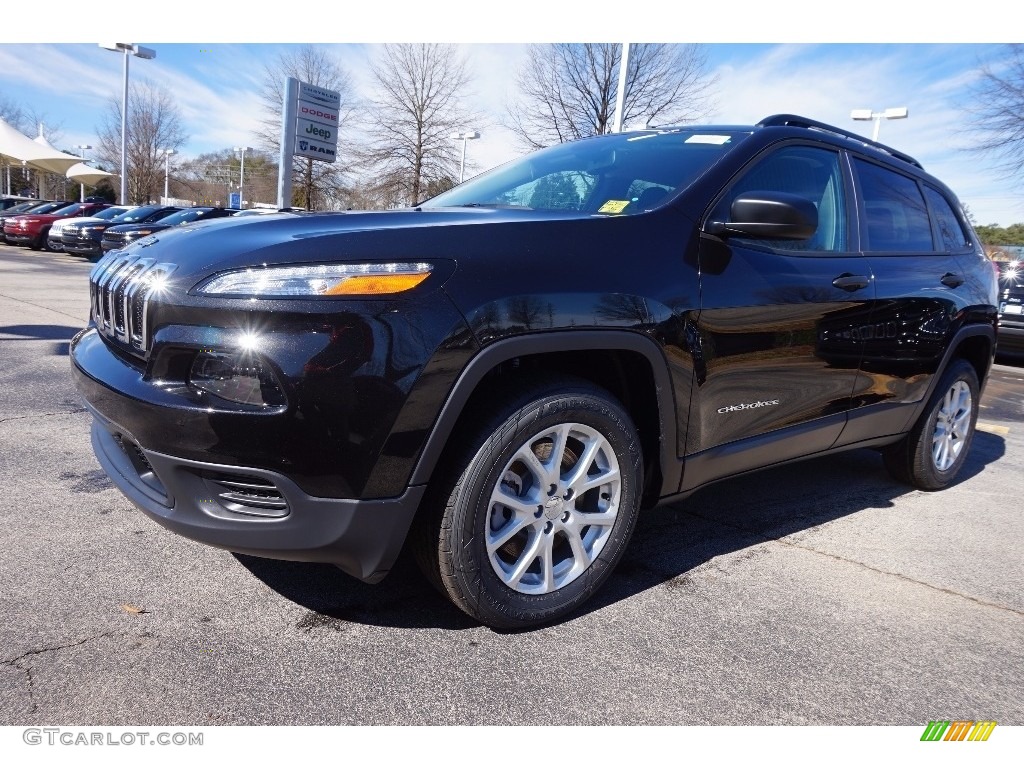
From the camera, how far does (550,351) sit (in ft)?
7.19

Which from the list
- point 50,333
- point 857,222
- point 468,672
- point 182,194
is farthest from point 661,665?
point 182,194

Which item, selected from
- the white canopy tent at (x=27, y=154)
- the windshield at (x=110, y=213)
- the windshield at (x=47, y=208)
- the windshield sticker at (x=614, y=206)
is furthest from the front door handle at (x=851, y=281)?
the white canopy tent at (x=27, y=154)

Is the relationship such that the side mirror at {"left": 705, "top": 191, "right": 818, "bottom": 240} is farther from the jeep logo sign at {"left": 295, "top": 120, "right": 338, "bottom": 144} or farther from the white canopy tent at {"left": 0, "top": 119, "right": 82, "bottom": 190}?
the white canopy tent at {"left": 0, "top": 119, "right": 82, "bottom": 190}

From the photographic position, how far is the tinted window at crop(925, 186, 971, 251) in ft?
13.6

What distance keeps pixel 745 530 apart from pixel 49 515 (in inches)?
117

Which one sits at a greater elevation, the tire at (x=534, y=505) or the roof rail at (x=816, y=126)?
the roof rail at (x=816, y=126)

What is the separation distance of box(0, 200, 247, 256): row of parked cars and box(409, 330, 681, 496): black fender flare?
52.7 ft

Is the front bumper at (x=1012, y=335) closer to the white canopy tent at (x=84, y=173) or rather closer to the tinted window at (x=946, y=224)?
the tinted window at (x=946, y=224)

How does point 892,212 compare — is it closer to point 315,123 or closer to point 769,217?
point 769,217

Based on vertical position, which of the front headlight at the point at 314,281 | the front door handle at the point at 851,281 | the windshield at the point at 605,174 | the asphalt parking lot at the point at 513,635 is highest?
the windshield at the point at 605,174

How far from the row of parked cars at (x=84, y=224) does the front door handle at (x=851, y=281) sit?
628 inches

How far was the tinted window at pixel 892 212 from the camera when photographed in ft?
11.6
